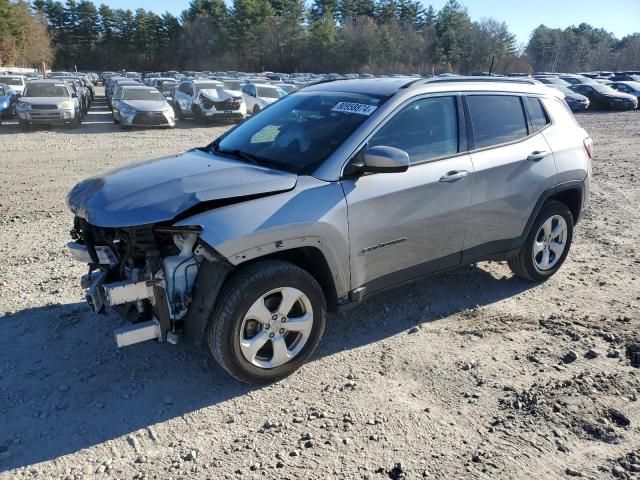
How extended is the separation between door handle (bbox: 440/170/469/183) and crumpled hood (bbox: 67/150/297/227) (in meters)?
1.23

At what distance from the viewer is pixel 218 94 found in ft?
64.6

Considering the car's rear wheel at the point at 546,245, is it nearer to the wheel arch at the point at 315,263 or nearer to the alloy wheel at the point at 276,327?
the wheel arch at the point at 315,263

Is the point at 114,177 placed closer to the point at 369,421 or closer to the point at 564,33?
the point at 369,421

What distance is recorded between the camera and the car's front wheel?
3.16 m

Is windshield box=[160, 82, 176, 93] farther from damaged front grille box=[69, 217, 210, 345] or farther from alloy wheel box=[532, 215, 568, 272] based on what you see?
damaged front grille box=[69, 217, 210, 345]

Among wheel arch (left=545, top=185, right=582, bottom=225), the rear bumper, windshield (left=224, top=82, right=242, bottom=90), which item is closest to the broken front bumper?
wheel arch (left=545, top=185, right=582, bottom=225)

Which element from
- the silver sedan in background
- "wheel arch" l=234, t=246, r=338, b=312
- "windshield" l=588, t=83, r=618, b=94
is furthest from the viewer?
"windshield" l=588, t=83, r=618, b=94

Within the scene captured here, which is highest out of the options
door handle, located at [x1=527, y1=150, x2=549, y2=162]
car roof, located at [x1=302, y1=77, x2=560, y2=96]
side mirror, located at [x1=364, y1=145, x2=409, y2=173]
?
car roof, located at [x1=302, y1=77, x2=560, y2=96]

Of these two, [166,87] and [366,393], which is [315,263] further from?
[166,87]

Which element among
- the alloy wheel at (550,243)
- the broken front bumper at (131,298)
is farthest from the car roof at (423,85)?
the broken front bumper at (131,298)

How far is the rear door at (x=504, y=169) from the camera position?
14.1ft

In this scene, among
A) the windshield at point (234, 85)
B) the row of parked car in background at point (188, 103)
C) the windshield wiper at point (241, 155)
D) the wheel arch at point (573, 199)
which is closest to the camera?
the windshield wiper at point (241, 155)

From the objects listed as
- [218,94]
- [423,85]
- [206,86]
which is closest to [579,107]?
[218,94]

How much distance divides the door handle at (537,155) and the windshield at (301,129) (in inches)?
63.8
